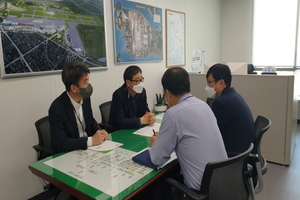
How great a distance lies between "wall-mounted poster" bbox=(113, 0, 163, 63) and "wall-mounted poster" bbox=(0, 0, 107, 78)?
30 centimetres

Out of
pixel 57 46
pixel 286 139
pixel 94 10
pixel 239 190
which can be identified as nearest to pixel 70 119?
pixel 57 46

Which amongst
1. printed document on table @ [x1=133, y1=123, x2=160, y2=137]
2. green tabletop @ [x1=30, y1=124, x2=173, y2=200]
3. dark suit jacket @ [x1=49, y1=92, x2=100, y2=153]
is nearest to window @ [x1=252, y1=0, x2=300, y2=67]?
printed document on table @ [x1=133, y1=123, x2=160, y2=137]

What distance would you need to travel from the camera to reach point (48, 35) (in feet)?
7.42

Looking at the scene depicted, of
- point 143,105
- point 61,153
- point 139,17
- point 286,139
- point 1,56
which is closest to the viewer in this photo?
point 61,153

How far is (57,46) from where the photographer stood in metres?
2.35

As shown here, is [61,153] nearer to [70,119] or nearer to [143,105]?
[70,119]

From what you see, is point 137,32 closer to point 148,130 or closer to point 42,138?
point 148,130

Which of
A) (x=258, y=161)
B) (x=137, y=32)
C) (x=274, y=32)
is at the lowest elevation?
(x=258, y=161)

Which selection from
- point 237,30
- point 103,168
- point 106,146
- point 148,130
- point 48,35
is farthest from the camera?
point 237,30

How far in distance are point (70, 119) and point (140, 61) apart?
1.81 metres

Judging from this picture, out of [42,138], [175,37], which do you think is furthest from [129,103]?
[175,37]

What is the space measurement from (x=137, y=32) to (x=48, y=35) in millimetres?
1393

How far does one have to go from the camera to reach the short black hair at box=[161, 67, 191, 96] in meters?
1.42

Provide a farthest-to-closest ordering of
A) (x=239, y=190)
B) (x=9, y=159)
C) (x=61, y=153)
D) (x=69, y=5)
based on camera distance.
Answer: (x=69, y=5) → (x=9, y=159) → (x=61, y=153) → (x=239, y=190)
